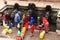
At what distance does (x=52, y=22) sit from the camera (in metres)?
12.2

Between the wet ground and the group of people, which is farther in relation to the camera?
the group of people

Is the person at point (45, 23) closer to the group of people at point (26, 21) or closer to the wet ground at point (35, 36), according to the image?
the group of people at point (26, 21)

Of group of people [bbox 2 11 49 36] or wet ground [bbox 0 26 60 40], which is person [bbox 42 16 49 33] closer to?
group of people [bbox 2 11 49 36]

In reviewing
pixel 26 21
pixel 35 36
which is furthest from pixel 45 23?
pixel 26 21

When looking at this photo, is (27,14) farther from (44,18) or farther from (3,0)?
(3,0)

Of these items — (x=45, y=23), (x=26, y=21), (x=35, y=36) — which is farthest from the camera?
(x=26, y=21)

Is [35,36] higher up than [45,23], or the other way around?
[45,23]

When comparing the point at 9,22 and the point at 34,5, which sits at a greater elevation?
the point at 34,5

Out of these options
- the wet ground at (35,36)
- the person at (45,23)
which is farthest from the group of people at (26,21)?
the wet ground at (35,36)

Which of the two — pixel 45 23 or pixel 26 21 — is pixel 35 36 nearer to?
pixel 45 23

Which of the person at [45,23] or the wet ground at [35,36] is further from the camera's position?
the person at [45,23]

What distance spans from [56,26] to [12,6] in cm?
352

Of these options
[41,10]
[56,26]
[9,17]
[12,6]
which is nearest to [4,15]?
[9,17]

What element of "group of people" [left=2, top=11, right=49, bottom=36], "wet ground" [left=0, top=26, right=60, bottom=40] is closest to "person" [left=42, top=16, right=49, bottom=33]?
"group of people" [left=2, top=11, right=49, bottom=36]
